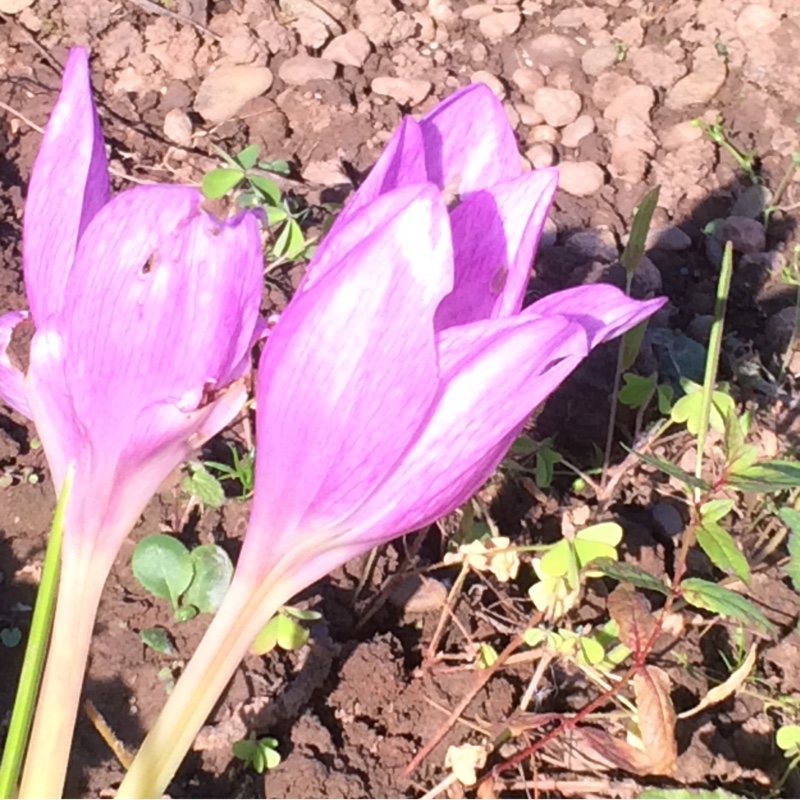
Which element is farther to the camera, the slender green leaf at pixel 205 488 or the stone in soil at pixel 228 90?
the stone in soil at pixel 228 90

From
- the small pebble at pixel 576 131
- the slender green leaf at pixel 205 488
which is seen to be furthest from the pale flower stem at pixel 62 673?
the small pebble at pixel 576 131

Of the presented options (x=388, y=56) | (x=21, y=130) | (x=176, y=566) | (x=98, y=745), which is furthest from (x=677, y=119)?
(x=98, y=745)

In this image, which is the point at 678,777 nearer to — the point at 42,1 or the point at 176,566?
the point at 176,566

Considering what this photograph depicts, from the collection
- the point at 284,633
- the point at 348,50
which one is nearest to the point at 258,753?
the point at 284,633

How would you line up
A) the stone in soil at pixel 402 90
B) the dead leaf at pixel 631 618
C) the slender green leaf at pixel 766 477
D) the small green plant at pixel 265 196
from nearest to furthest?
the slender green leaf at pixel 766 477 → the dead leaf at pixel 631 618 → the small green plant at pixel 265 196 → the stone in soil at pixel 402 90

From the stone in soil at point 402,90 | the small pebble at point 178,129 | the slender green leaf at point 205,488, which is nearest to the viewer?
the slender green leaf at point 205,488

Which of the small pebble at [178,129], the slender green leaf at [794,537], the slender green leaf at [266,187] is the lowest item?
the slender green leaf at [794,537]

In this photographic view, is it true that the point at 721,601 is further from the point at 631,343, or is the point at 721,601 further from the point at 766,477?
the point at 631,343

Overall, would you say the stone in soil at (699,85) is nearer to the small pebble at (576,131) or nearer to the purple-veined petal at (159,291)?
the small pebble at (576,131)
